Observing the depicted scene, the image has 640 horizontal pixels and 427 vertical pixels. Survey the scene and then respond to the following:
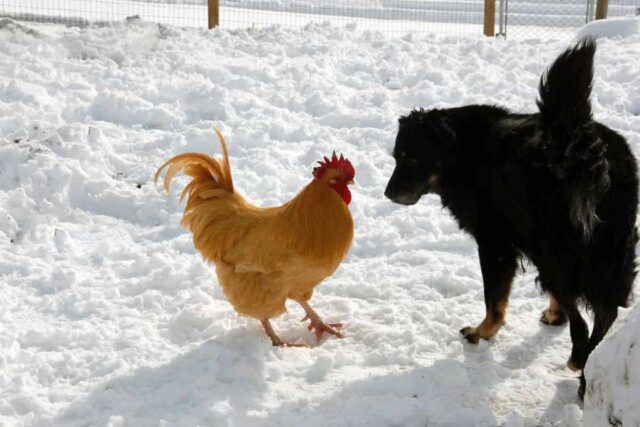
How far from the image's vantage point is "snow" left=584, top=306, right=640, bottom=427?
109 inches

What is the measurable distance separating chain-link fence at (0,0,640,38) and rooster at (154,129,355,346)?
7728 mm

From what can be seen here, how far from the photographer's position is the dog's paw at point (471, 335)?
4.70m

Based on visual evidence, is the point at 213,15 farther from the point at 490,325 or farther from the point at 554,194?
the point at 554,194

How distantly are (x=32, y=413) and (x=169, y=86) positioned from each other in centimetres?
579

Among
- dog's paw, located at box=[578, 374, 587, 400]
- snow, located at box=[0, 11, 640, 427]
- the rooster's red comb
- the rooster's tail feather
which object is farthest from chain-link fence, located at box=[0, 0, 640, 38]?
dog's paw, located at box=[578, 374, 587, 400]

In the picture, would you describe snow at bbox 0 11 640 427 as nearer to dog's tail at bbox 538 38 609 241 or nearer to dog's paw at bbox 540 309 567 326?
dog's paw at bbox 540 309 567 326

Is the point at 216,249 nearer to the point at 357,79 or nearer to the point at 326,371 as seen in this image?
the point at 326,371

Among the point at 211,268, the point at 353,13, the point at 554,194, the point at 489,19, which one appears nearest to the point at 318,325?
the point at 211,268

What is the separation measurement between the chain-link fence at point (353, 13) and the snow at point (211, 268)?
2031mm

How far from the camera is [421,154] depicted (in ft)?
15.8

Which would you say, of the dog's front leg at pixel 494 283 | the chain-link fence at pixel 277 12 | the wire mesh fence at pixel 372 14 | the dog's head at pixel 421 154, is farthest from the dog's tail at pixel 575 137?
the wire mesh fence at pixel 372 14

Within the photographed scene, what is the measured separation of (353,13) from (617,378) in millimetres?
14161

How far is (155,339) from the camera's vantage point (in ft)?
15.5

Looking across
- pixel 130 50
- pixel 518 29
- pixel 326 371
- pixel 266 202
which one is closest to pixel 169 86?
pixel 130 50
